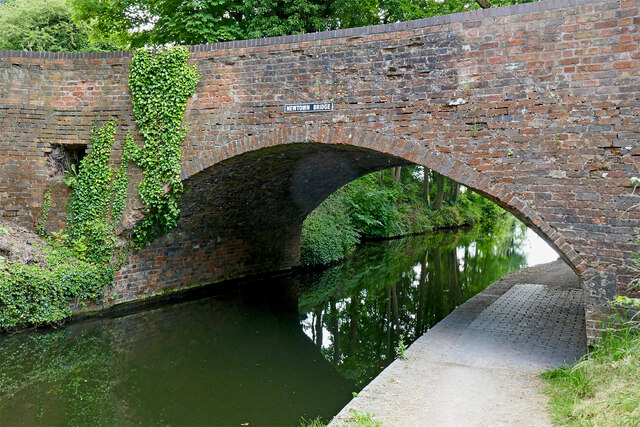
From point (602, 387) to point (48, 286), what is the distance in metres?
7.24

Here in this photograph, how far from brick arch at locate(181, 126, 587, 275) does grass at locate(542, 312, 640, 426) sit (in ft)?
3.67

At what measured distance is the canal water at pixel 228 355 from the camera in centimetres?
518

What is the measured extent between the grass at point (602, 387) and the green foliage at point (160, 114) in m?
5.99

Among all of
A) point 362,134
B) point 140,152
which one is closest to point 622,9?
point 362,134

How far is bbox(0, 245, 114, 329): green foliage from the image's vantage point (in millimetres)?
6977

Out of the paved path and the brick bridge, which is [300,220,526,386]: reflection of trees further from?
the brick bridge

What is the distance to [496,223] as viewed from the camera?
33.4 metres

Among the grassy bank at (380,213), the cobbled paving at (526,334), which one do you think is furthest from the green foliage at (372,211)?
the cobbled paving at (526,334)

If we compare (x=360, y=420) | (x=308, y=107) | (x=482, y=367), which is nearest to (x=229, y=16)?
(x=308, y=107)

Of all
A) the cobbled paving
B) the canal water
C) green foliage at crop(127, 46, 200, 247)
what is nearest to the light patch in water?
the canal water

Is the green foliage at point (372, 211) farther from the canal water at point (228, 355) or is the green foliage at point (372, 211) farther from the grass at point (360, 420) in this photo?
the grass at point (360, 420)

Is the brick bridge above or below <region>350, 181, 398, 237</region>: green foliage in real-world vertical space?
above

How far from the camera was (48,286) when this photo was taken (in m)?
7.38

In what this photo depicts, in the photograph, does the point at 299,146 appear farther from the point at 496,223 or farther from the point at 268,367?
the point at 496,223
